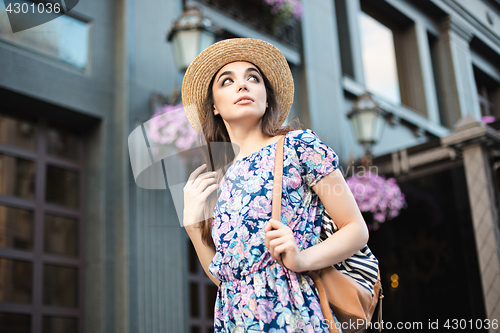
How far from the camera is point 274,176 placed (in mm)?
1597

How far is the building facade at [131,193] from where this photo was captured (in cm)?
407

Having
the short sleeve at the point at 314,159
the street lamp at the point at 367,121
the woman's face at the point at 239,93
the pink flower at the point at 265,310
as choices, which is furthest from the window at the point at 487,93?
the pink flower at the point at 265,310

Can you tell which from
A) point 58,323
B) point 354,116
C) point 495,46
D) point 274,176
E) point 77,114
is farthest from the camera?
point 495,46

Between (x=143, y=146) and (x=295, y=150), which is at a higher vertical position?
(x=143, y=146)

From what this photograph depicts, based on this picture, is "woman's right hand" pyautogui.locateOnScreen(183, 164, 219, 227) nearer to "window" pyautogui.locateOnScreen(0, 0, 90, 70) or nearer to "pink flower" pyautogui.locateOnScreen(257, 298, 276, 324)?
"pink flower" pyautogui.locateOnScreen(257, 298, 276, 324)

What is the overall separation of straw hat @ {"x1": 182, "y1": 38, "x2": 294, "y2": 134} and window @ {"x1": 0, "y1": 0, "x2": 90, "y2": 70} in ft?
9.09

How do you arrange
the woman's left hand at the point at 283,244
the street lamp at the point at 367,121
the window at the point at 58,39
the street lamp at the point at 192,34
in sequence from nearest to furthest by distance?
the woman's left hand at the point at 283,244
the window at the point at 58,39
the street lamp at the point at 192,34
the street lamp at the point at 367,121

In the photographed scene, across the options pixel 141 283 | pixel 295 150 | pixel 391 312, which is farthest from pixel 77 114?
pixel 391 312

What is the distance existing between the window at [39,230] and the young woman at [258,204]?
265 centimetres

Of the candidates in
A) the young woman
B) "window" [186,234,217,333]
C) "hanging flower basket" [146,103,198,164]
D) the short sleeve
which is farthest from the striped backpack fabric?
"window" [186,234,217,333]

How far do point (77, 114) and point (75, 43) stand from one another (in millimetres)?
711

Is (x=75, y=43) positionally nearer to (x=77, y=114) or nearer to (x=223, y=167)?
(x=77, y=114)

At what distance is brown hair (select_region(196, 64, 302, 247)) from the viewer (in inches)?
70.6

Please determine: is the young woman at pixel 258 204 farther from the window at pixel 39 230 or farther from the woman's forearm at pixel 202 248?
the window at pixel 39 230
